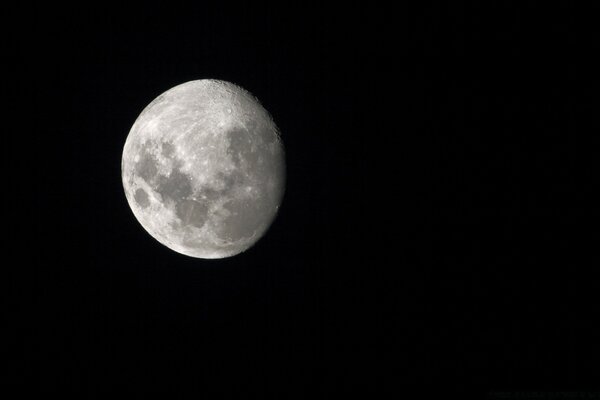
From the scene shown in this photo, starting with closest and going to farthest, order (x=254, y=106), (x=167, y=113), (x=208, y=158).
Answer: (x=208, y=158) → (x=167, y=113) → (x=254, y=106)

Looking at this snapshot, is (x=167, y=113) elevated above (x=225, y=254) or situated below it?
above

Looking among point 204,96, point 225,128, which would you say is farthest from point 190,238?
point 204,96

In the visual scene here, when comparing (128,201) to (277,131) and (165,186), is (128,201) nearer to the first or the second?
(165,186)

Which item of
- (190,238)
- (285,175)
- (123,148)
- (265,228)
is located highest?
(123,148)

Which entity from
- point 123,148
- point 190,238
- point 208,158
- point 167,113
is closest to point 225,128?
point 208,158

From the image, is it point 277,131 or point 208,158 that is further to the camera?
point 277,131

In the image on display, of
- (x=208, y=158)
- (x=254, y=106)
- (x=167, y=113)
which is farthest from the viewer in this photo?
(x=254, y=106)
